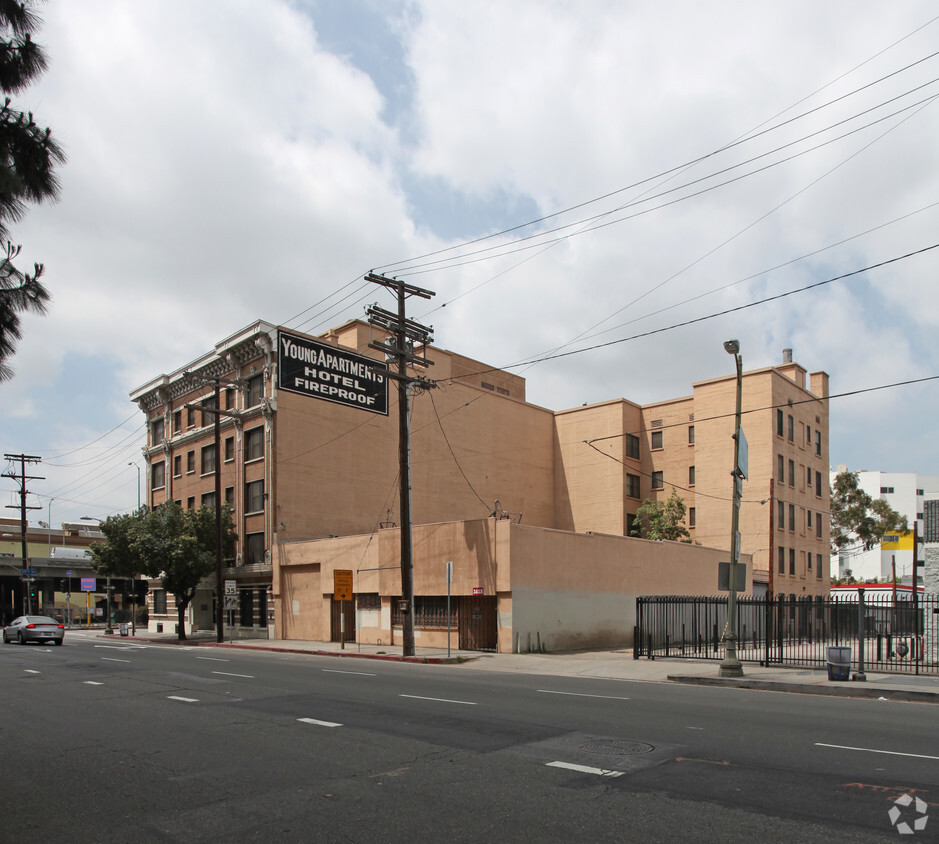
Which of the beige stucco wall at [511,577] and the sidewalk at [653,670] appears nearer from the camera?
the sidewalk at [653,670]

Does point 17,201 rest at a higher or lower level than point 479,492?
higher

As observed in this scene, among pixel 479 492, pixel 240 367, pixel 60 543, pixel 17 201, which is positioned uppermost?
pixel 240 367

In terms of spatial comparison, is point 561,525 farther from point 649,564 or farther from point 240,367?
point 240,367

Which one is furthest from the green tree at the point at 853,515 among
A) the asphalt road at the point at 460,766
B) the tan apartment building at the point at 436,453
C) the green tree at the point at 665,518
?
the asphalt road at the point at 460,766

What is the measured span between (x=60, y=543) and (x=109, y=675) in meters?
84.2

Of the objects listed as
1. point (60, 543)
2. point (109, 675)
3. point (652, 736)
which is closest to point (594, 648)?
point (109, 675)

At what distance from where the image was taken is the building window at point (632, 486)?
54.7m

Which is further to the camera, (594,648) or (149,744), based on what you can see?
(594,648)

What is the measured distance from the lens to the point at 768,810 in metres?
6.68

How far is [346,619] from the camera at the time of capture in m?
34.7

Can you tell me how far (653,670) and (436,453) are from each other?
27.2 meters

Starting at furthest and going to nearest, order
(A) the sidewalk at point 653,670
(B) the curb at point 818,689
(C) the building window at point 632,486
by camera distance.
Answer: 1. (C) the building window at point 632,486
2. (A) the sidewalk at point 653,670
3. (B) the curb at point 818,689

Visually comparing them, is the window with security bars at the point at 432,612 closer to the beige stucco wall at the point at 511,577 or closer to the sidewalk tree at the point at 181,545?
the beige stucco wall at the point at 511,577

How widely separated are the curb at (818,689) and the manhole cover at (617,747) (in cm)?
826
